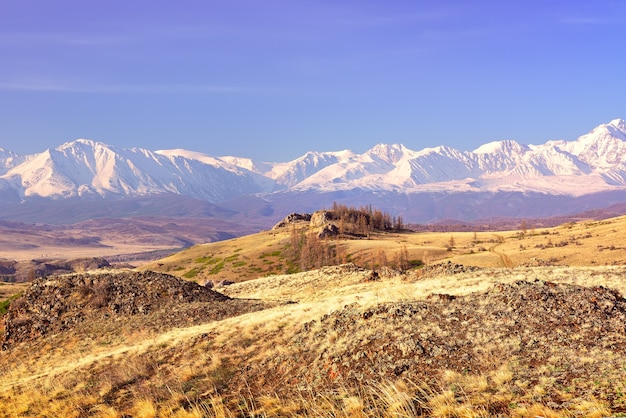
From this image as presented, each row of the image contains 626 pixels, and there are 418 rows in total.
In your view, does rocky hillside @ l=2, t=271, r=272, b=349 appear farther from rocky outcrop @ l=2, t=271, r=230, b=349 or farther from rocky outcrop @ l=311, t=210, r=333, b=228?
rocky outcrop @ l=311, t=210, r=333, b=228

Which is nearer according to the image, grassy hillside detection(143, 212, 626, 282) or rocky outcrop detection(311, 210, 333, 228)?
grassy hillside detection(143, 212, 626, 282)

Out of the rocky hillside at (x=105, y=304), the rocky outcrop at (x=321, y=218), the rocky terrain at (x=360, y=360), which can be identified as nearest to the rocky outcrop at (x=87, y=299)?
the rocky hillside at (x=105, y=304)

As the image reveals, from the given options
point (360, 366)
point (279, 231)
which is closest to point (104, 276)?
point (360, 366)

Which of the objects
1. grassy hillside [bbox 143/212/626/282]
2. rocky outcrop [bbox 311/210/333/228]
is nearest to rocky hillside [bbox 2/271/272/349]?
grassy hillside [bbox 143/212/626/282]

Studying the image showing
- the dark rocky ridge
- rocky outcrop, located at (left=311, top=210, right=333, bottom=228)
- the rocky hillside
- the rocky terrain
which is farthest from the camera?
rocky outcrop, located at (left=311, top=210, right=333, bottom=228)

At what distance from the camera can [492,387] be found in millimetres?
14852

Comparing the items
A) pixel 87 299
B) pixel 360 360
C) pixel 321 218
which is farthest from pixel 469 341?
pixel 321 218

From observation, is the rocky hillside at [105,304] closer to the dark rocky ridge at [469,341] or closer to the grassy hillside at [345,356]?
the grassy hillside at [345,356]

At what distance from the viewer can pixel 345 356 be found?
20031 mm

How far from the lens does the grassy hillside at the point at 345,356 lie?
14344 mm

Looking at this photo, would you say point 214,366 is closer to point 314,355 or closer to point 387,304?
point 314,355

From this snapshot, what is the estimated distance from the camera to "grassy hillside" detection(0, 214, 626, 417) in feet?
47.1

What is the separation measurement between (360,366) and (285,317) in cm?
1080

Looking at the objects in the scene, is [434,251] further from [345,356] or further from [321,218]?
[345,356]
